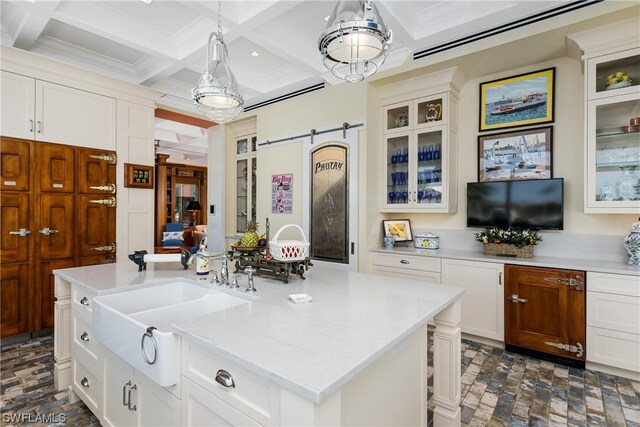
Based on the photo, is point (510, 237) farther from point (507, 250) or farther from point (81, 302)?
point (81, 302)

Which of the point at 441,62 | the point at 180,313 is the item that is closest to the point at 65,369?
the point at 180,313

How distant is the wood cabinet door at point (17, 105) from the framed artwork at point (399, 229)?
3886 mm

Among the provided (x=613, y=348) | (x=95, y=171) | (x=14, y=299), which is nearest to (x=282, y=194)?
(x=95, y=171)

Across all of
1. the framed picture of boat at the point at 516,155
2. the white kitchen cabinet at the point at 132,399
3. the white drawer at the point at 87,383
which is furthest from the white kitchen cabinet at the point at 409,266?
the white drawer at the point at 87,383

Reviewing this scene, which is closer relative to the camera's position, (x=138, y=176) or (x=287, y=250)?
(x=287, y=250)

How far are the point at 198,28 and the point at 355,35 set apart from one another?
7.53ft

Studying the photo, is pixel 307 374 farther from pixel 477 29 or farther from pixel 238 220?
pixel 238 220

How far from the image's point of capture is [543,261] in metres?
2.73

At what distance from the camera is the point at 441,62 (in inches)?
122

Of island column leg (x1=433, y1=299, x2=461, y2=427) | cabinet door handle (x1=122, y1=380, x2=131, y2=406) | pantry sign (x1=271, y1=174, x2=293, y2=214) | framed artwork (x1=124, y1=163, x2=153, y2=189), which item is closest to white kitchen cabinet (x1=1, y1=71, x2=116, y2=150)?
framed artwork (x1=124, y1=163, x2=153, y2=189)

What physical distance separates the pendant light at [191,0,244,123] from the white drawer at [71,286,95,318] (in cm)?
140

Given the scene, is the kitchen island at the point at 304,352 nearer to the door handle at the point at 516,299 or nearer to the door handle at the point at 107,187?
the door handle at the point at 516,299

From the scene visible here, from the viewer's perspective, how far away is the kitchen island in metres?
0.88

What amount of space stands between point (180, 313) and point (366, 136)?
2.68 m
